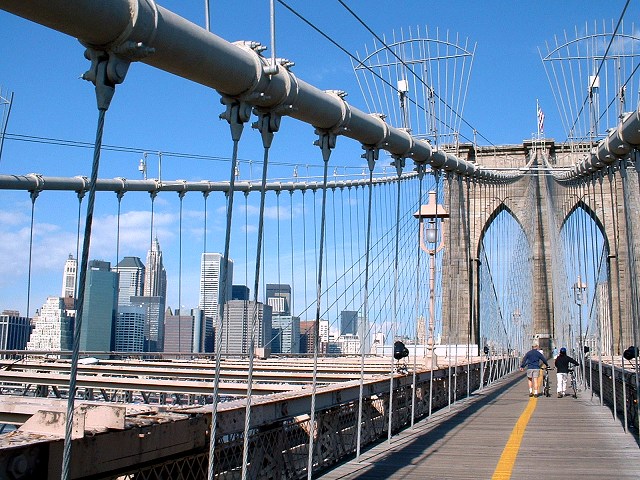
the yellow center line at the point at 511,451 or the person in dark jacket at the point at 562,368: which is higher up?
the person in dark jacket at the point at 562,368

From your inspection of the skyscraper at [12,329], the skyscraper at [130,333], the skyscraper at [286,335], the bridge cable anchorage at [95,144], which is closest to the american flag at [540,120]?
the skyscraper at [286,335]

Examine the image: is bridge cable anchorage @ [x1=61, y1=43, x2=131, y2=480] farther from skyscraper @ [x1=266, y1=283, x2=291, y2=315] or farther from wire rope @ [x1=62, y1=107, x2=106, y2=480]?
skyscraper @ [x1=266, y1=283, x2=291, y2=315]

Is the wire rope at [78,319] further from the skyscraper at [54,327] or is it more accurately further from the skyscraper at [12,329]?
the skyscraper at [54,327]

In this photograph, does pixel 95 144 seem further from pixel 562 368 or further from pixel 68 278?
pixel 68 278

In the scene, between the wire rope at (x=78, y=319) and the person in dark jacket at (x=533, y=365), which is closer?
the wire rope at (x=78, y=319)

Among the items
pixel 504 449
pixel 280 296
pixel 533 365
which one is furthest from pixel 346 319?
pixel 504 449

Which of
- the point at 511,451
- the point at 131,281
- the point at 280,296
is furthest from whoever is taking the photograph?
the point at 131,281

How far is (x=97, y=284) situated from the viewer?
1997 cm

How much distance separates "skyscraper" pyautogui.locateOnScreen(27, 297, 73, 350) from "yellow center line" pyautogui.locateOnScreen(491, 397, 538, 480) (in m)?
13.3

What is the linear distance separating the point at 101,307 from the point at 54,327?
274 centimetres

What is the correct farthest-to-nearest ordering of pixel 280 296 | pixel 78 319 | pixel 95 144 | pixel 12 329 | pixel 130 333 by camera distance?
pixel 130 333 < pixel 280 296 < pixel 12 329 < pixel 95 144 < pixel 78 319

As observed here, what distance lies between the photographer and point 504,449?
7637mm

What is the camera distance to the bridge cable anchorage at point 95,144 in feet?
9.61

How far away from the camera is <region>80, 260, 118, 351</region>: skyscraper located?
1895 centimetres
